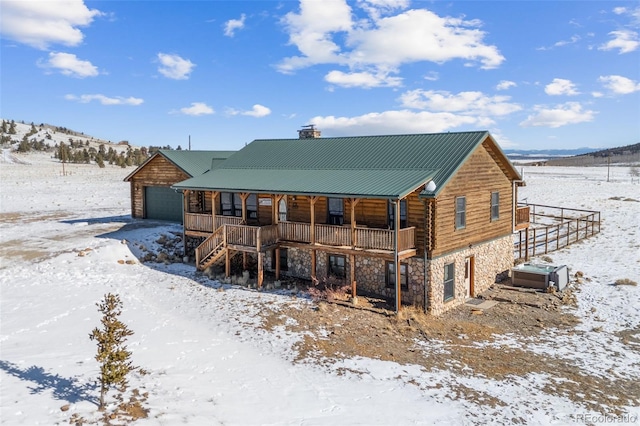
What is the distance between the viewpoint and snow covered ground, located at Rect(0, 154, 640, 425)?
11.2 m

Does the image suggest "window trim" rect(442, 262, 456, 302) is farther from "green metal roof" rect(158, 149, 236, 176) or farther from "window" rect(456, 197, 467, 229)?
"green metal roof" rect(158, 149, 236, 176)

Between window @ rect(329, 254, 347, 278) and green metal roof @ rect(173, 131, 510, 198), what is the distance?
3.47 m

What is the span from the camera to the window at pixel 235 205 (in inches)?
990

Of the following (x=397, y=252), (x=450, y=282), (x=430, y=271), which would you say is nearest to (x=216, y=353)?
(x=397, y=252)

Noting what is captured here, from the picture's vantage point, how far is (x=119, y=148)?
328ft

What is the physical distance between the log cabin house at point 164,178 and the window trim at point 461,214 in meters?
17.0

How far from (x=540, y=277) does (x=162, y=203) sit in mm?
23745

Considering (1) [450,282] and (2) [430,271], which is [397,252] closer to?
(2) [430,271]

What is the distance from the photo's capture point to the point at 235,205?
26.2 metres

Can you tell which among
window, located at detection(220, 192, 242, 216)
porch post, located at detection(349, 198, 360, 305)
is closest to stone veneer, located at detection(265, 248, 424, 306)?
porch post, located at detection(349, 198, 360, 305)

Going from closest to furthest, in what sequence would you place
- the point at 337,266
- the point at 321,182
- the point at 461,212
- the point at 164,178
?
the point at 461,212
the point at 321,182
the point at 337,266
the point at 164,178

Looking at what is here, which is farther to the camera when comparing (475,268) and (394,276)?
(475,268)

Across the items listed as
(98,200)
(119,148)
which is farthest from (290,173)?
(119,148)

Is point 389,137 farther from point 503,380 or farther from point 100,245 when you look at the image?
point 100,245
